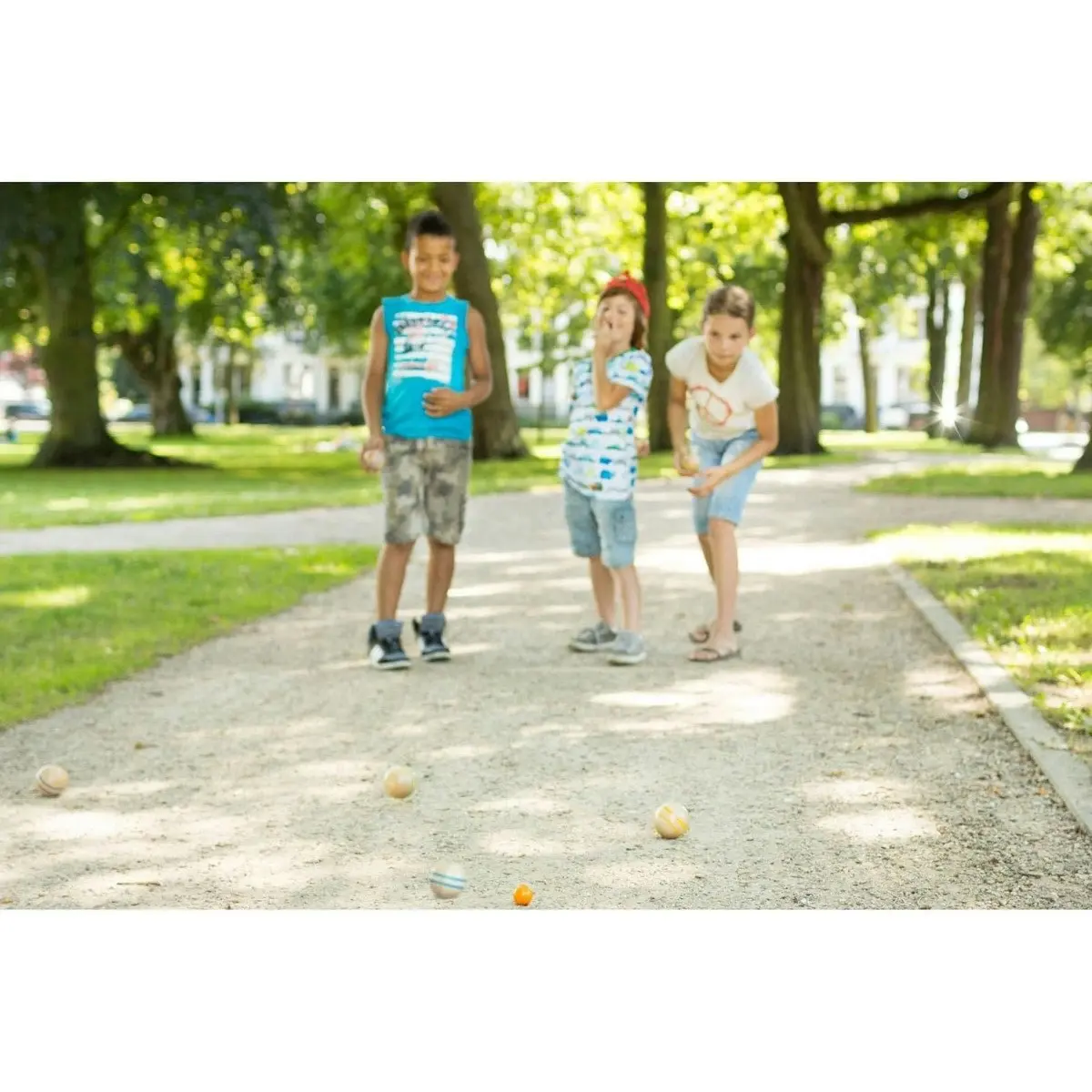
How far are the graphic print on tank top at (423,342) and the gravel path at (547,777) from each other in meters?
1.02

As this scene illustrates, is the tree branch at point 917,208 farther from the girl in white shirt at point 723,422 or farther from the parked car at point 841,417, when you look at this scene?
the girl in white shirt at point 723,422

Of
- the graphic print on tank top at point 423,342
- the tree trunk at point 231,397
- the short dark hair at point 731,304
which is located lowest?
the tree trunk at point 231,397

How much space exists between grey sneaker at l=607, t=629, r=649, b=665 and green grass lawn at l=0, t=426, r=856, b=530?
17.9 feet

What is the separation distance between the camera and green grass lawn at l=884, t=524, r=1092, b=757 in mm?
5387

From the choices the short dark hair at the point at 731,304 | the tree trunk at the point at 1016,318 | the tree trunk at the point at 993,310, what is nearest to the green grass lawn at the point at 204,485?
the tree trunk at the point at 1016,318

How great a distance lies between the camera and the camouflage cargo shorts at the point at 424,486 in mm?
5812

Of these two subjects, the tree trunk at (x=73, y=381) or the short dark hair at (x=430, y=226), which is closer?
the short dark hair at (x=430, y=226)

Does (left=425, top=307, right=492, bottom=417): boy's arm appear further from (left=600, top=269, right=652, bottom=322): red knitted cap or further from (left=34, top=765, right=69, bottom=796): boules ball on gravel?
(left=34, top=765, right=69, bottom=796): boules ball on gravel

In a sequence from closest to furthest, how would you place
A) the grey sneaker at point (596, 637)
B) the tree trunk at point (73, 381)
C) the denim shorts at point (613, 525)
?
the denim shorts at point (613, 525) → the grey sneaker at point (596, 637) → the tree trunk at point (73, 381)

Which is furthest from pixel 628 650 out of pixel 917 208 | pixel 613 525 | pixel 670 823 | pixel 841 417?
pixel 841 417

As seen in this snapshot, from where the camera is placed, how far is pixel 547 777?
4426 mm

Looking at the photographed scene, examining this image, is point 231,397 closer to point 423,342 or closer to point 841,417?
point 841,417
